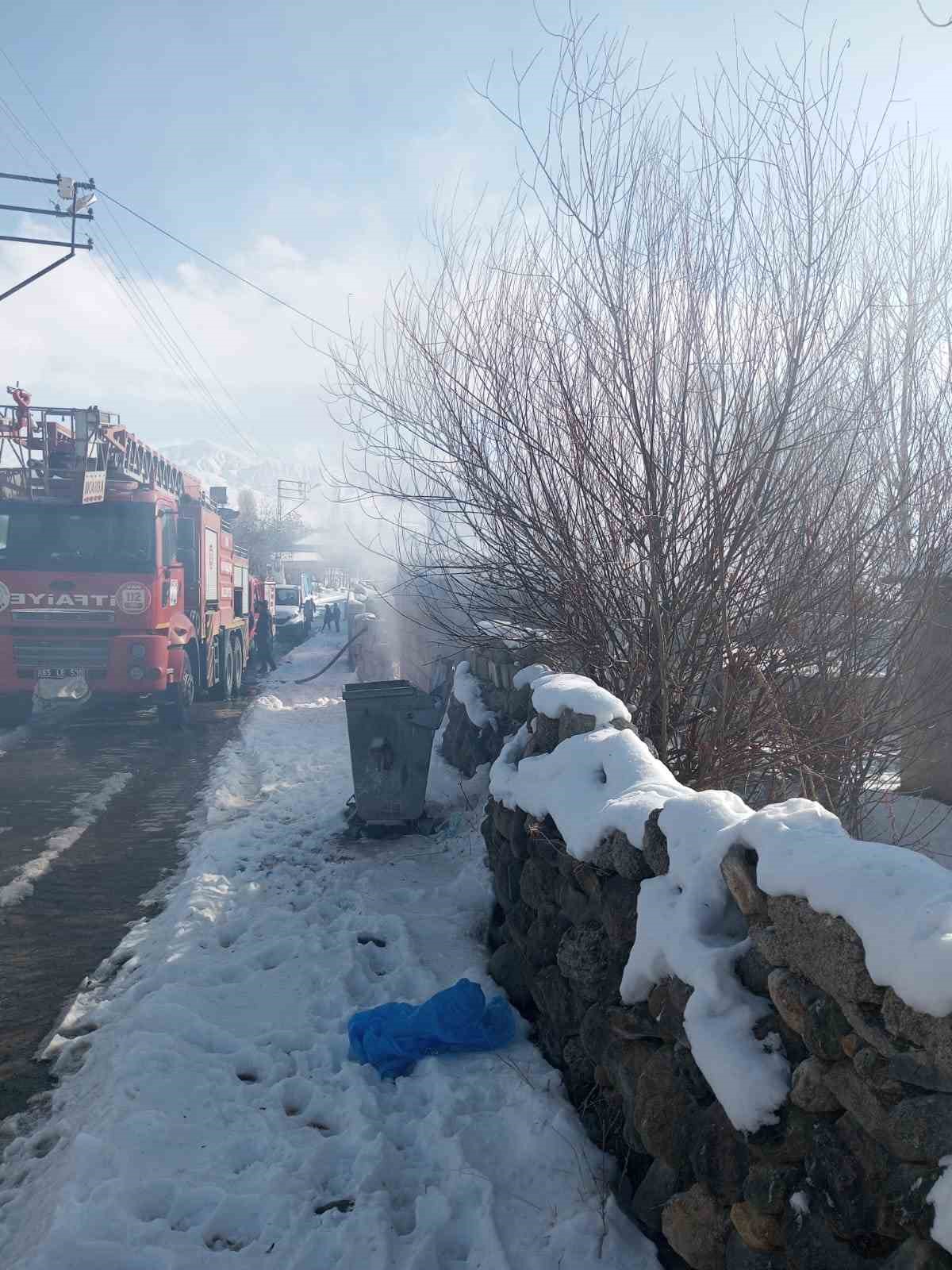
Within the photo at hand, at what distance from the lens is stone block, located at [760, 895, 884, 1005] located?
6.46 feet

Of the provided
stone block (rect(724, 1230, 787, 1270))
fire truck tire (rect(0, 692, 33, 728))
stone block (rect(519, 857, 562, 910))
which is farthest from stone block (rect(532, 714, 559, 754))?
fire truck tire (rect(0, 692, 33, 728))

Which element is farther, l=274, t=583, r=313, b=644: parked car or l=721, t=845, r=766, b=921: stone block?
l=274, t=583, r=313, b=644: parked car

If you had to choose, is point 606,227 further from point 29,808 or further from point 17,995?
point 29,808

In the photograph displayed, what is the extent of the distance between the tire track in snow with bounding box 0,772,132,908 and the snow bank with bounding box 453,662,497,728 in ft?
11.0

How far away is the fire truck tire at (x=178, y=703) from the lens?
12969 millimetres

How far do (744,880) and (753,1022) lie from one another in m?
0.34

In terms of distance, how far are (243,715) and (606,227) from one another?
11.2 metres

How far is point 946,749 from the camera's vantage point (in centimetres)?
655

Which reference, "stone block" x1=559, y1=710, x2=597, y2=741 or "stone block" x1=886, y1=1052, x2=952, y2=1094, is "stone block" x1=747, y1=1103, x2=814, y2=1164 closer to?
"stone block" x1=886, y1=1052, x2=952, y2=1094

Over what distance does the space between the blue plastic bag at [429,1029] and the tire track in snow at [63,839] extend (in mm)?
3025

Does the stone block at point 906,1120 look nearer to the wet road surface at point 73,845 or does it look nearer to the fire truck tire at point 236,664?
the wet road surface at point 73,845

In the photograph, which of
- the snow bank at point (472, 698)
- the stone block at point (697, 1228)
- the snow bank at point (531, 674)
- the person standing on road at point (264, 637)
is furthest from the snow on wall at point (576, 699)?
the person standing on road at point (264, 637)

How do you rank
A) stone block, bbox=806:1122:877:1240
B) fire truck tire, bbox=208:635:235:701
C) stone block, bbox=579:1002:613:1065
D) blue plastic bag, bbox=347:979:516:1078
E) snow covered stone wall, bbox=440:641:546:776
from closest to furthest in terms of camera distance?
stone block, bbox=806:1122:877:1240 → stone block, bbox=579:1002:613:1065 → blue plastic bag, bbox=347:979:516:1078 → snow covered stone wall, bbox=440:641:546:776 → fire truck tire, bbox=208:635:235:701

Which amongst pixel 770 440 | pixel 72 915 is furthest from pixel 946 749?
pixel 72 915
